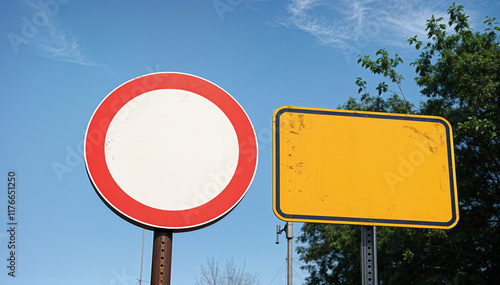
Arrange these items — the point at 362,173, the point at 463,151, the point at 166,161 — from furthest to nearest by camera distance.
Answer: the point at 463,151
the point at 362,173
the point at 166,161

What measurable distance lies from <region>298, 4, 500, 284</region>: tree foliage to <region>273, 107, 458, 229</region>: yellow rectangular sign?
10.7 meters

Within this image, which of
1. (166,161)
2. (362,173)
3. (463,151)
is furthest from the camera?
(463,151)

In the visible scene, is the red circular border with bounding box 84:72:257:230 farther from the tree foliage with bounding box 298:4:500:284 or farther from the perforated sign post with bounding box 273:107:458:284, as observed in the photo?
the tree foliage with bounding box 298:4:500:284

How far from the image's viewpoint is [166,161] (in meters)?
2.11

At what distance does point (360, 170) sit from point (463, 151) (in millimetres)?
12853

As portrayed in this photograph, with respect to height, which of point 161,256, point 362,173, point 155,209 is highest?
point 362,173

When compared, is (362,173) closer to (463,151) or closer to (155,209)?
(155,209)

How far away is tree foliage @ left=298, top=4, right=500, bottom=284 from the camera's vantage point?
13430 millimetres

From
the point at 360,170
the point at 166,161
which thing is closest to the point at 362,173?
the point at 360,170

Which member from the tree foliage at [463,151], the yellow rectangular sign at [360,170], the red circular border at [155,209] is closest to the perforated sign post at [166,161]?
the red circular border at [155,209]

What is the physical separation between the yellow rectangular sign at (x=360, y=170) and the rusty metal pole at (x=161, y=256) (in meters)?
Answer: 0.45

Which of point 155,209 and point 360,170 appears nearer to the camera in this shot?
point 155,209

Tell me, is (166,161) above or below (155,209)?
above

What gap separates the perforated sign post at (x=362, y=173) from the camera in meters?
2.22
